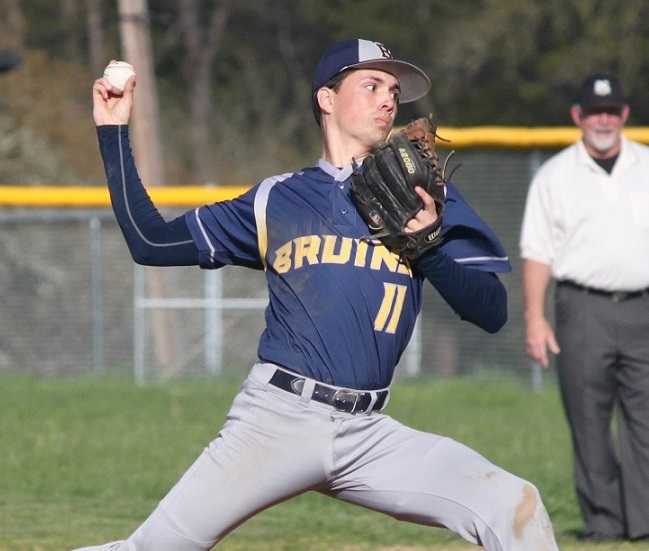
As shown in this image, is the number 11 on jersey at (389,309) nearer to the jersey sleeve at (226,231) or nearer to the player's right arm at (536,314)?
the jersey sleeve at (226,231)

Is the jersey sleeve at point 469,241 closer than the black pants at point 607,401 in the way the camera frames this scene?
Yes

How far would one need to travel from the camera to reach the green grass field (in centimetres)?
713

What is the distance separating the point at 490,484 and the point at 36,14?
29871 mm

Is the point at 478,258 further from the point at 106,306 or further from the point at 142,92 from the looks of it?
the point at 142,92

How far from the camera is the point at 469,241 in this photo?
425cm

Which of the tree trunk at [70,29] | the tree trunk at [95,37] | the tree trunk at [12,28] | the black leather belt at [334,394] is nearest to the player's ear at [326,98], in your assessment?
the black leather belt at [334,394]

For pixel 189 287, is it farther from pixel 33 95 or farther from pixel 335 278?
pixel 335 278

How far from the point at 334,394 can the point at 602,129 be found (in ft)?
11.3

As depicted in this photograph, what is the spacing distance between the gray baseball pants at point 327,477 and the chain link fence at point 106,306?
9.40 metres

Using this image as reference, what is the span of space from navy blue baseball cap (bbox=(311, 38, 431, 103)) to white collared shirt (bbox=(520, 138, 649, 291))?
2.58 meters

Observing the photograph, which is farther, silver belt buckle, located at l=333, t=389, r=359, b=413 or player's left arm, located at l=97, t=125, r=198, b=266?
player's left arm, located at l=97, t=125, r=198, b=266

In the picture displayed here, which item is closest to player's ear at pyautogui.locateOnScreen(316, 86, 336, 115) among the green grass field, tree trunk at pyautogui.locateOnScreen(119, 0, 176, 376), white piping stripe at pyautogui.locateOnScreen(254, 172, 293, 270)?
white piping stripe at pyautogui.locateOnScreen(254, 172, 293, 270)

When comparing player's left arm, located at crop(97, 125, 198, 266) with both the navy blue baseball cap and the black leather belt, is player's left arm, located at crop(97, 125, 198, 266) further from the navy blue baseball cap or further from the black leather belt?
the navy blue baseball cap

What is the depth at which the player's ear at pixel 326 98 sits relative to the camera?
448 cm
